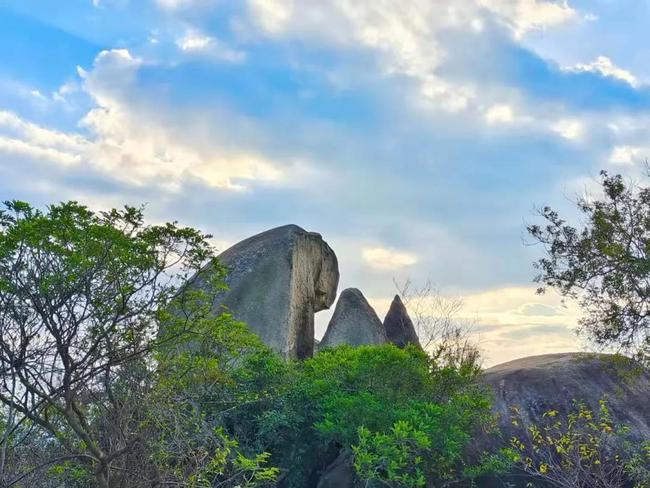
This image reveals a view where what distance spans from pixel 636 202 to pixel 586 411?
500 cm

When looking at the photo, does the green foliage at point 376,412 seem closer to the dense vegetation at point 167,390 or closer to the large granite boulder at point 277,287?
the dense vegetation at point 167,390

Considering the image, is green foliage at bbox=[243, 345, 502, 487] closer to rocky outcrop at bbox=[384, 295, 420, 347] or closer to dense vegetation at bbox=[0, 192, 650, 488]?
dense vegetation at bbox=[0, 192, 650, 488]

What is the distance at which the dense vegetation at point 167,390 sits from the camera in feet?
21.3

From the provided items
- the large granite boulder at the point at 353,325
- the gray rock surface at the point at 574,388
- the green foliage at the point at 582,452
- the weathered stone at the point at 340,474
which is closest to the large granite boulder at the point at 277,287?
the large granite boulder at the point at 353,325

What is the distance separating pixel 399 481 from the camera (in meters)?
9.63

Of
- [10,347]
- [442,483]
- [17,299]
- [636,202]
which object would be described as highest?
[636,202]

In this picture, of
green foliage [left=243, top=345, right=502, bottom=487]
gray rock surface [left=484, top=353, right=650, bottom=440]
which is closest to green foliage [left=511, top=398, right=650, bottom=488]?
gray rock surface [left=484, top=353, right=650, bottom=440]

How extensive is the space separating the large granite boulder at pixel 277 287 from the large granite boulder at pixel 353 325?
8.67 feet

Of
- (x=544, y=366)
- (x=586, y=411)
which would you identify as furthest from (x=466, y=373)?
(x=544, y=366)

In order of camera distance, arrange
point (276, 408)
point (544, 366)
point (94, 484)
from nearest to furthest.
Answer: point (94, 484)
point (276, 408)
point (544, 366)

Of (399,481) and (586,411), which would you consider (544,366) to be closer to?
(586,411)

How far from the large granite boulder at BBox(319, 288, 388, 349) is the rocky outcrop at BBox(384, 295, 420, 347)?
3.58 ft

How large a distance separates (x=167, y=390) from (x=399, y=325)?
14778mm

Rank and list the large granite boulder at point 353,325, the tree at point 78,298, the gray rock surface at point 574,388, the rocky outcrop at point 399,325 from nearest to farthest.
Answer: the tree at point 78,298 < the gray rock surface at point 574,388 < the large granite boulder at point 353,325 < the rocky outcrop at point 399,325
